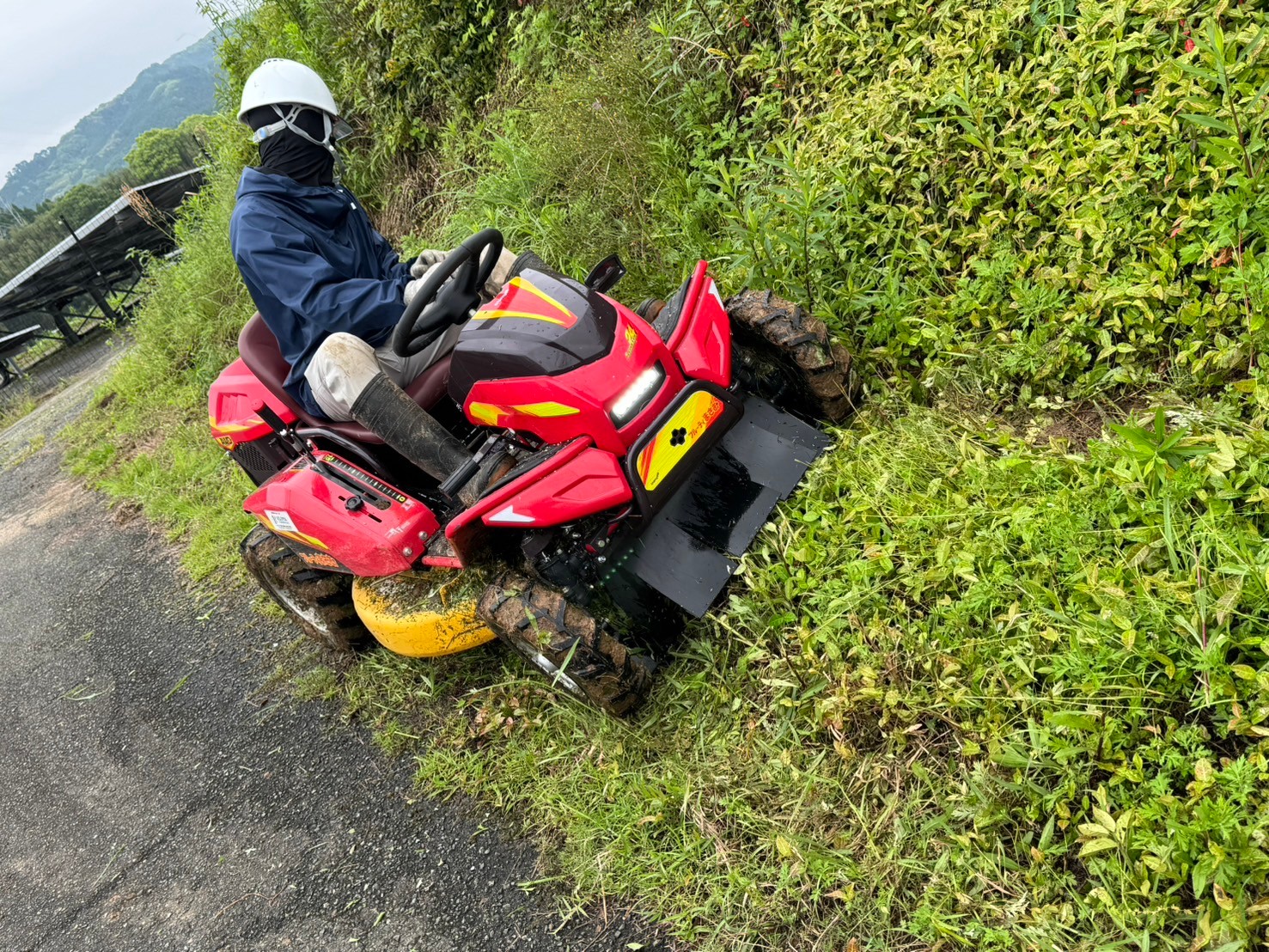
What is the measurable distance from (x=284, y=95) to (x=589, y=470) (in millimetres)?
2241

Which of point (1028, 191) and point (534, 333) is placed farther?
point (1028, 191)

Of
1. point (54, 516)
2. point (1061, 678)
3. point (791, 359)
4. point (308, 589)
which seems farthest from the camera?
point (54, 516)

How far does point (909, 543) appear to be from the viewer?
2.41 metres

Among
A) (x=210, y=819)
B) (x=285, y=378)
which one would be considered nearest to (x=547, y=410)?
(x=285, y=378)

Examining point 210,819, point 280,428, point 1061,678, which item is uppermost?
point 280,428

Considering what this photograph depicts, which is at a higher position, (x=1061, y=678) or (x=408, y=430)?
(x=408, y=430)

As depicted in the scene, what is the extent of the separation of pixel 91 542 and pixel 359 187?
3717mm

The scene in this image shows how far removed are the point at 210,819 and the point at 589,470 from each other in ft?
7.49

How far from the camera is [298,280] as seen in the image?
3.21 m

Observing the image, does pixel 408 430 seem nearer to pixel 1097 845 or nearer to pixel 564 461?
pixel 564 461

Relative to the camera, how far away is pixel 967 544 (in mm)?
2256

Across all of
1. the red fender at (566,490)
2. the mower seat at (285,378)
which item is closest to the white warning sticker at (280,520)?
the mower seat at (285,378)

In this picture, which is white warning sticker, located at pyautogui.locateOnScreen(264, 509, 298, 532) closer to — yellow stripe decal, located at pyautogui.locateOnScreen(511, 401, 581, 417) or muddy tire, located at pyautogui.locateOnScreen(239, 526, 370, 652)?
muddy tire, located at pyautogui.locateOnScreen(239, 526, 370, 652)

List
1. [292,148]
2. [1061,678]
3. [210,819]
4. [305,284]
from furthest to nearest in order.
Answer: [292,148] → [210,819] → [305,284] → [1061,678]
